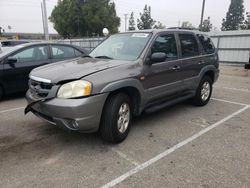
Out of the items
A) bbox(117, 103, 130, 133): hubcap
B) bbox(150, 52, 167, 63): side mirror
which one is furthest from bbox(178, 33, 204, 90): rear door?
bbox(117, 103, 130, 133): hubcap

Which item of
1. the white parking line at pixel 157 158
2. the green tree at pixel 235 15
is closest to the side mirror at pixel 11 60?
the white parking line at pixel 157 158

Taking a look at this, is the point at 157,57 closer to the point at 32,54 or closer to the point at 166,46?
the point at 166,46

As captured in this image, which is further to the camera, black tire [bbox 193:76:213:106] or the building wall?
the building wall

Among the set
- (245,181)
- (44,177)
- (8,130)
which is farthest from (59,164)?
(245,181)

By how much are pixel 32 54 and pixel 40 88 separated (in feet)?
11.3

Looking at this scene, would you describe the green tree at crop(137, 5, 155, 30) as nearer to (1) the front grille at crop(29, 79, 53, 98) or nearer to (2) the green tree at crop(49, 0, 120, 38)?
(2) the green tree at crop(49, 0, 120, 38)

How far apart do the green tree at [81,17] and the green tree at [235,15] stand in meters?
33.9

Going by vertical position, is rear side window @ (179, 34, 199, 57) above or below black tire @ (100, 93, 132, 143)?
above

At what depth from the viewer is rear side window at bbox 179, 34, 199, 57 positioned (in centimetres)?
467

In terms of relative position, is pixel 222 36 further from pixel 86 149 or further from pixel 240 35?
pixel 86 149

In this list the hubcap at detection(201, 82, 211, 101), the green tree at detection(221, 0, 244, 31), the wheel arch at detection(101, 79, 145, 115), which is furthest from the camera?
the green tree at detection(221, 0, 244, 31)

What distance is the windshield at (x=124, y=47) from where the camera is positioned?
391 cm

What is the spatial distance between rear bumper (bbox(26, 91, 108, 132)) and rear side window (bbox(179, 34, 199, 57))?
2378mm

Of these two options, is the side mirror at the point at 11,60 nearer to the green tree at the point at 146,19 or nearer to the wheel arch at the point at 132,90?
the wheel arch at the point at 132,90
